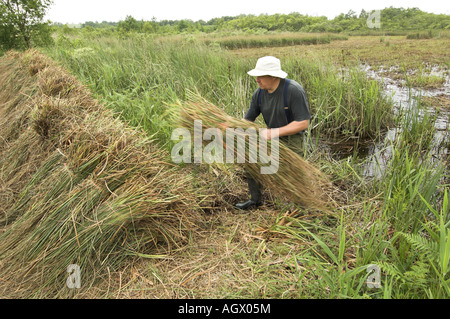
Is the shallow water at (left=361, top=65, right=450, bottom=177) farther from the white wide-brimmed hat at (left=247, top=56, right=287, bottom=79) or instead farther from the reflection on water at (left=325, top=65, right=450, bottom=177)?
the white wide-brimmed hat at (left=247, top=56, right=287, bottom=79)

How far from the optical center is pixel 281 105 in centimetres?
219

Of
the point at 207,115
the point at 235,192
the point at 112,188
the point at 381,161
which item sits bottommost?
the point at 381,161

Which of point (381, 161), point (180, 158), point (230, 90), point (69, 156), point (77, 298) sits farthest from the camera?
point (230, 90)

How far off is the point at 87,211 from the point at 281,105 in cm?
160

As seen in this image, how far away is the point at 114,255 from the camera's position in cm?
167

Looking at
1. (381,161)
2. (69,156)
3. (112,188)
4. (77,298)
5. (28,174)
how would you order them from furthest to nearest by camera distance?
(381,161) < (28,174) < (69,156) < (112,188) < (77,298)

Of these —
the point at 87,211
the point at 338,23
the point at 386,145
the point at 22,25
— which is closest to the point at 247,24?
the point at 338,23

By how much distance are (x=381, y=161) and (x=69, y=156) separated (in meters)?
3.46

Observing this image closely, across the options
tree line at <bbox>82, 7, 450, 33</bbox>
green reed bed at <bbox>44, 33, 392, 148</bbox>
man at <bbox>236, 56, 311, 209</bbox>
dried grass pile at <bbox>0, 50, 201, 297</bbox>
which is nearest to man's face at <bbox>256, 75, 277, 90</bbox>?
man at <bbox>236, 56, 311, 209</bbox>

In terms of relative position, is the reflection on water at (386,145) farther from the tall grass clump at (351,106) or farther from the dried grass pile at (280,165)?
the dried grass pile at (280,165)

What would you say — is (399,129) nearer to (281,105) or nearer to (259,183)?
(281,105)

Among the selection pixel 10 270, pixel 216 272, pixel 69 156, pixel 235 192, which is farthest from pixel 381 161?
pixel 10 270

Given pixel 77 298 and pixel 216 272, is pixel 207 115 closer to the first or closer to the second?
pixel 216 272

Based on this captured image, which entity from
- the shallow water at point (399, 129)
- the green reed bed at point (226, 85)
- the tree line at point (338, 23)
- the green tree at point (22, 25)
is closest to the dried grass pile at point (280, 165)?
the shallow water at point (399, 129)
